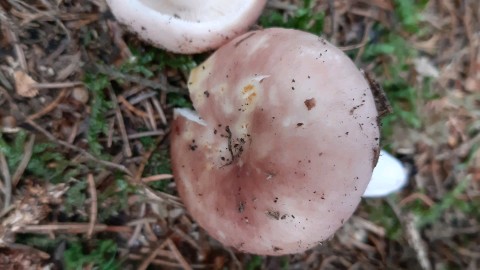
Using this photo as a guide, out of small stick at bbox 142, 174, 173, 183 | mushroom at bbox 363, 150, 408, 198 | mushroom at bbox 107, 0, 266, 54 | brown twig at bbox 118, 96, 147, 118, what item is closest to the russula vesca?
mushroom at bbox 107, 0, 266, 54

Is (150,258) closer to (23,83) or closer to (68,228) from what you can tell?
(68,228)

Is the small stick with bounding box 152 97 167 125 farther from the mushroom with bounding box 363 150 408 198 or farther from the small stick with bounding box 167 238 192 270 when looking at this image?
the mushroom with bounding box 363 150 408 198

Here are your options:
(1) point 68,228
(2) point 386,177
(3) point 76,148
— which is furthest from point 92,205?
(2) point 386,177

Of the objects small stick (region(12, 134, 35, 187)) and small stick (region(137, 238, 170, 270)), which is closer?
small stick (region(12, 134, 35, 187))

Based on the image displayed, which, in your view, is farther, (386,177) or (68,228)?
(386,177)

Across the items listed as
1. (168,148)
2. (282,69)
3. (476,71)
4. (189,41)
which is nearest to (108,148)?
(168,148)

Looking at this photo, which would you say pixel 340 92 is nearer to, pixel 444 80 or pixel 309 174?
pixel 309 174
